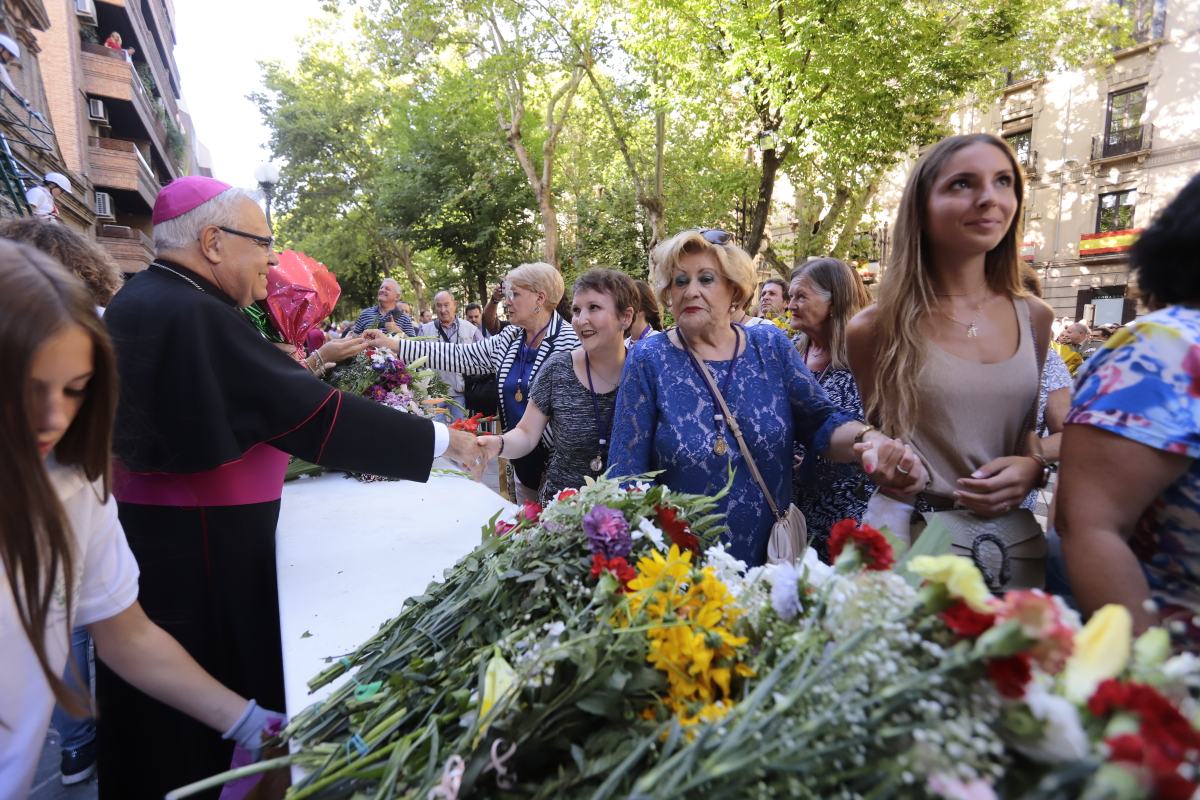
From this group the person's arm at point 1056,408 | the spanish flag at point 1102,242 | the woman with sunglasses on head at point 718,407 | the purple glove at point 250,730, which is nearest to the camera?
the purple glove at point 250,730

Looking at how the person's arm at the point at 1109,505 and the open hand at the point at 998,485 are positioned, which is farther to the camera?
the open hand at the point at 998,485

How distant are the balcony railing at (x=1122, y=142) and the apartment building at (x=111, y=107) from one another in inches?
1139

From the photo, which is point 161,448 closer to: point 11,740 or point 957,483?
point 11,740

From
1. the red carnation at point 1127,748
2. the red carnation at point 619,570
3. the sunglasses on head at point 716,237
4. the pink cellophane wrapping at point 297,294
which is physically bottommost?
the red carnation at point 619,570

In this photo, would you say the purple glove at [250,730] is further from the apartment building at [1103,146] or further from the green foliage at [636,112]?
the apartment building at [1103,146]

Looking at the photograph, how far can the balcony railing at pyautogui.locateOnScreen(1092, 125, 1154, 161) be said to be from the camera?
72.0 feet

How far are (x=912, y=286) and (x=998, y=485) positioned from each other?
64 cm

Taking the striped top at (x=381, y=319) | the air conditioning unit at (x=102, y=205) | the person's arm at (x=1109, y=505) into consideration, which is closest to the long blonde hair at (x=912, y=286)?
the person's arm at (x=1109, y=505)

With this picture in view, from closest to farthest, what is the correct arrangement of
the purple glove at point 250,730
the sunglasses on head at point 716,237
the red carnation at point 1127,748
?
the red carnation at point 1127,748, the purple glove at point 250,730, the sunglasses on head at point 716,237

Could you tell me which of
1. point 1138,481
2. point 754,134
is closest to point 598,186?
point 754,134

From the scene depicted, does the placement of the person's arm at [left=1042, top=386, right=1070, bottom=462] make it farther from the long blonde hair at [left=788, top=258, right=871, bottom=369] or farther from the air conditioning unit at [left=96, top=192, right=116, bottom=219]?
the air conditioning unit at [left=96, top=192, right=116, bottom=219]

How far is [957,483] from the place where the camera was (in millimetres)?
1895

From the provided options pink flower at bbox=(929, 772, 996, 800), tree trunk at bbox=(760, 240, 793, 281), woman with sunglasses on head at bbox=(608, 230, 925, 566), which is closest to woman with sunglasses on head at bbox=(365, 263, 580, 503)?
woman with sunglasses on head at bbox=(608, 230, 925, 566)

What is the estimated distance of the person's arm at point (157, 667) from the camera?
4.92 feet
